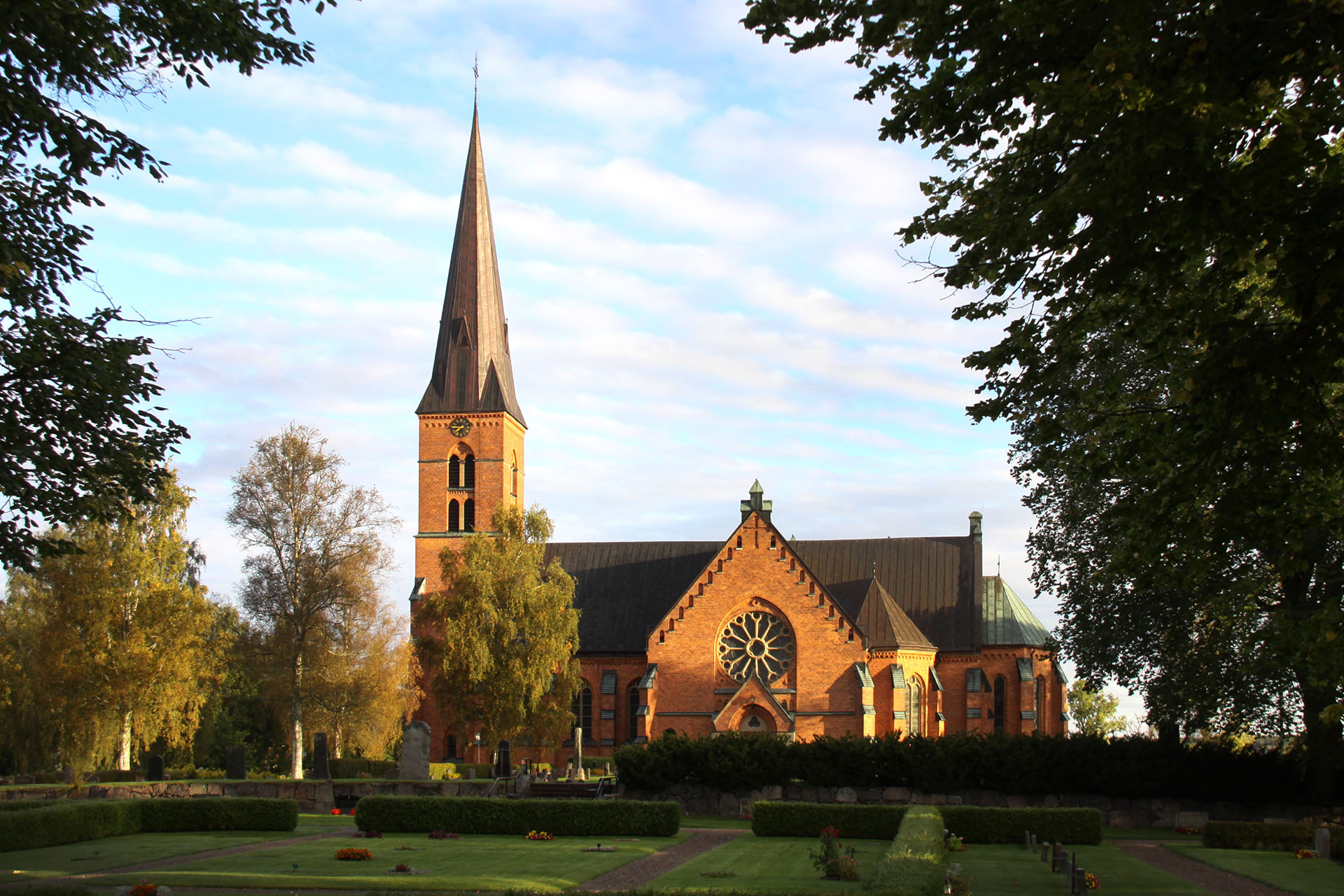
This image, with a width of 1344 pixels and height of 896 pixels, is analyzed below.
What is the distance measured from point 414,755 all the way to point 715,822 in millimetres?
10075

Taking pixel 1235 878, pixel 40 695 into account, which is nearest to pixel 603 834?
pixel 1235 878

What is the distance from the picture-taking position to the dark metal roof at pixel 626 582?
180ft

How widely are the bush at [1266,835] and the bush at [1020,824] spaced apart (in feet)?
8.73

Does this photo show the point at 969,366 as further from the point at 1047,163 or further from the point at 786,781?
the point at 786,781

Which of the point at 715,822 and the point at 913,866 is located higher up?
the point at 913,866

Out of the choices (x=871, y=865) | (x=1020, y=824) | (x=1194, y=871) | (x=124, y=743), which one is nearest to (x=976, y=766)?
(x=1020, y=824)

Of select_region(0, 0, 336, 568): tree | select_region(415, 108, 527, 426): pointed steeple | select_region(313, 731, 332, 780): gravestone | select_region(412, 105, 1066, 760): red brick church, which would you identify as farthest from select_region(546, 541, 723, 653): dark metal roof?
select_region(0, 0, 336, 568): tree

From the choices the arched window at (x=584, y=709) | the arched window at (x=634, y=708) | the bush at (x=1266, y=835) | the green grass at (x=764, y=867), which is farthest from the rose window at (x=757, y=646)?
the bush at (x=1266, y=835)

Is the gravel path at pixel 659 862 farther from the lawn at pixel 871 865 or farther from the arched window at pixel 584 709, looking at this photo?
the arched window at pixel 584 709

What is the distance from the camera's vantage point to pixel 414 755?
36.6 m

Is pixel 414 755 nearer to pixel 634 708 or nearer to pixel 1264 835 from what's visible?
pixel 634 708

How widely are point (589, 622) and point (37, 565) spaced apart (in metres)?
23.6

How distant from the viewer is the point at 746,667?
48406 mm

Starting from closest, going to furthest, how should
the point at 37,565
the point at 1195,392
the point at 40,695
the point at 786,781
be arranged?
the point at 1195,392 → the point at 786,781 → the point at 37,565 → the point at 40,695
